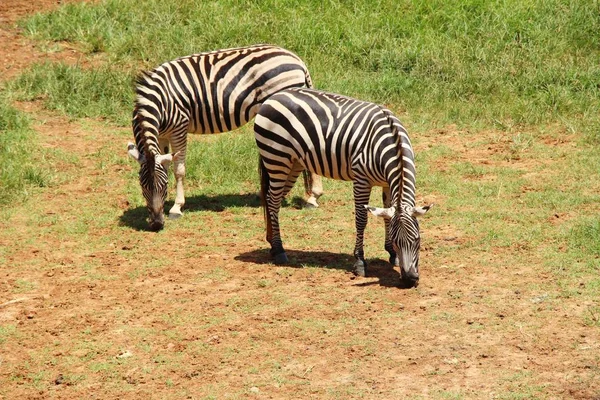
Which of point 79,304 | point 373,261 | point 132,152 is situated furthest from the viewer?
point 132,152

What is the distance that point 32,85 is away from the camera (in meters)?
15.9

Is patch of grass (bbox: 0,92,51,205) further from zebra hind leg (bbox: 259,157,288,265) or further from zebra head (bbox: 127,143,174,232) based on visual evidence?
zebra hind leg (bbox: 259,157,288,265)

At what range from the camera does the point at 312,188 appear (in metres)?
12.5

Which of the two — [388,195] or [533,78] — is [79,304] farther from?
[533,78]

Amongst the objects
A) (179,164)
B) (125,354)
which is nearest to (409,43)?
Result: (179,164)

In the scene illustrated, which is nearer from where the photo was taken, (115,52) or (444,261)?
(444,261)

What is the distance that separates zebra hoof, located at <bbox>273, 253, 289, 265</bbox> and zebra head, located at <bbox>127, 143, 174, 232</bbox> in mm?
1764

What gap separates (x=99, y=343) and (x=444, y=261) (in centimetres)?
361

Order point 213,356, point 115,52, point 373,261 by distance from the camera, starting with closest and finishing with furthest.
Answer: point 213,356
point 373,261
point 115,52

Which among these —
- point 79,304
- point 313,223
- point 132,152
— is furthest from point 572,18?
point 79,304

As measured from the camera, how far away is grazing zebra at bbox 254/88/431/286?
9688 millimetres

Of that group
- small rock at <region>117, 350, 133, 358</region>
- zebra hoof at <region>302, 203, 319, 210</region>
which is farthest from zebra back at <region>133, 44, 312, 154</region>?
small rock at <region>117, 350, 133, 358</region>

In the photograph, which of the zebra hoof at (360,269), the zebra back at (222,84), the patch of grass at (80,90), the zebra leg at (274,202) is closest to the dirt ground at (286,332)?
the zebra hoof at (360,269)

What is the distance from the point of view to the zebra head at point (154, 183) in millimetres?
11758
